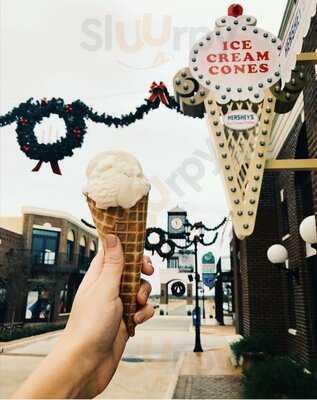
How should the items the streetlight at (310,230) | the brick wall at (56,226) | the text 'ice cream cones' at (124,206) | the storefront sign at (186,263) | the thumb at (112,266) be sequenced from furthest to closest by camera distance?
1. the brick wall at (56,226)
2. the storefront sign at (186,263)
3. the streetlight at (310,230)
4. the text 'ice cream cones' at (124,206)
5. the thumb at (112,266)

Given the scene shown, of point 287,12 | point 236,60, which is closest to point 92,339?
point 236,60

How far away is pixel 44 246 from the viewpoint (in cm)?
3325

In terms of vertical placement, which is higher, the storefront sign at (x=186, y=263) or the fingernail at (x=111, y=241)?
the storefront sign at (x=186, y=263)

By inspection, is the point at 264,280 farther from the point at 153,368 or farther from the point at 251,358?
the point at 153,368

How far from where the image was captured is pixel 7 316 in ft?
88.1

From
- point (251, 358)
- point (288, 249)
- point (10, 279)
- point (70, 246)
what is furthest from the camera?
point (70, 246)

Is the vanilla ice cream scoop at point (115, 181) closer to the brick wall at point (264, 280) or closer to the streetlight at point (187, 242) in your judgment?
the streetlight at point (187, 242)

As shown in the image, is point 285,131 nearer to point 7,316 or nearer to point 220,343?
point 220,343

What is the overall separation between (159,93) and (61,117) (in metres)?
1.38

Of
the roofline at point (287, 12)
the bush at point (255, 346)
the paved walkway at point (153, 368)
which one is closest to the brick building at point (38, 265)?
the paved walkway at point (153, 368)

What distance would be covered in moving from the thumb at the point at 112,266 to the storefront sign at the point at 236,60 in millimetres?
1943

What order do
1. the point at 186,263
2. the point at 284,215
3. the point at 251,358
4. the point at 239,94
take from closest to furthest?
1. the point at 239,94
2. the point at 251,358
3. the point at 284,215
4. the point at 186,263

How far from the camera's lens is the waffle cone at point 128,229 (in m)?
2.03

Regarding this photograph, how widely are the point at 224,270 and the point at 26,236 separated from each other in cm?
1556
